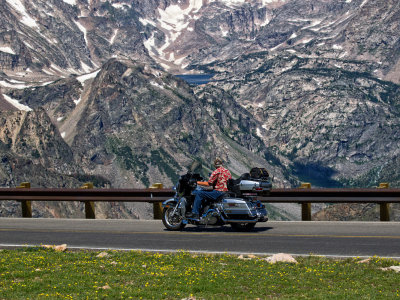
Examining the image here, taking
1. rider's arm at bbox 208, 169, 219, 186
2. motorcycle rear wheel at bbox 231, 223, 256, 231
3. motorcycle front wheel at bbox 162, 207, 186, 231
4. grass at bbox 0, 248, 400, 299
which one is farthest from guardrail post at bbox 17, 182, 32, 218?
grass at bbox 0, 248, 400, 299

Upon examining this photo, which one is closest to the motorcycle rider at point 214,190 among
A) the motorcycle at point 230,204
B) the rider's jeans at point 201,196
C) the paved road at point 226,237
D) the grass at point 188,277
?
the rider's jeans at point 201,196

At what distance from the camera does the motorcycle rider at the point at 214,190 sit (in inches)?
774

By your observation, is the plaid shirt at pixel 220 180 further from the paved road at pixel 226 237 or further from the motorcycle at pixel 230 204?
the paved road at pixel 226 237

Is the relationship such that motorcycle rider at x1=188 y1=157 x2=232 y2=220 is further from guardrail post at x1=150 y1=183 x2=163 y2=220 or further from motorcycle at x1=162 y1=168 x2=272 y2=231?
guardrail post at x1=150 y1=183 x2=163 y2=220

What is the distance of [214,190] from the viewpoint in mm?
19703

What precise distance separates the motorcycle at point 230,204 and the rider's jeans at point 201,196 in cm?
14

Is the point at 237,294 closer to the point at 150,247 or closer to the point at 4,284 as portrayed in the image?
the point at 4,284

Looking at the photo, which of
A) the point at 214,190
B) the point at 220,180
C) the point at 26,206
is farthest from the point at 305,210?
the point at 26,206

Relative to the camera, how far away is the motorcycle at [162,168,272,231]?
63.5ft

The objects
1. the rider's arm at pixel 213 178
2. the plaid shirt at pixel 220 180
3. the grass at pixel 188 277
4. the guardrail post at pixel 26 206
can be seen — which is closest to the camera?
the grass at pixel 188 277

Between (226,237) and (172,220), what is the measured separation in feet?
8.10

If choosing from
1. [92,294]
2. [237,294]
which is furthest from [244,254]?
[92,294]

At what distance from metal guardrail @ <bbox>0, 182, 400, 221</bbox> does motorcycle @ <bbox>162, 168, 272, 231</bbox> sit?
3406 mm

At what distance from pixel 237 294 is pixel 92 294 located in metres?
2.42
